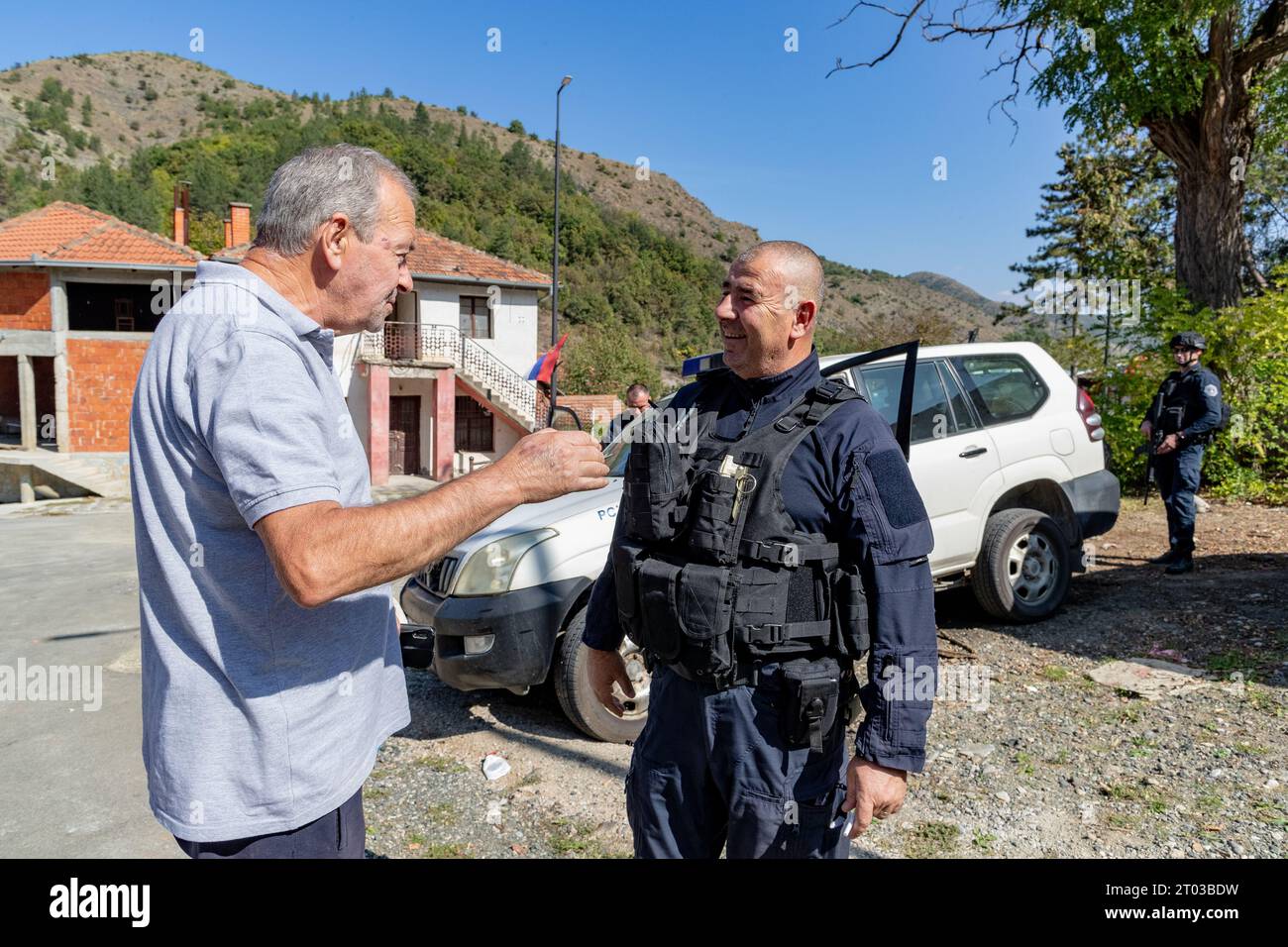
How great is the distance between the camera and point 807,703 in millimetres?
2014

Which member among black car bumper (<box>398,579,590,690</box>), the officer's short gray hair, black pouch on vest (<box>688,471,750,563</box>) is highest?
the officer's short gray hair

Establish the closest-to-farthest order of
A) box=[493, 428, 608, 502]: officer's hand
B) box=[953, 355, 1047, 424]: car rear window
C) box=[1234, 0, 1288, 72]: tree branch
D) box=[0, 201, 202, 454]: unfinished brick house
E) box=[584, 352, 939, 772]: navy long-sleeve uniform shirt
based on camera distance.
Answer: box=[493, 428, 608, 502]: officer's hand < box=[584, 352, 939, 772]: navy long-sleeve uniform shirt < box=[953, 355, 1047, 424]: car rear window < box=[1234, 0, 1288, 72]: tree branch < box=[0, 201, 202, 454]: unfinished brick house

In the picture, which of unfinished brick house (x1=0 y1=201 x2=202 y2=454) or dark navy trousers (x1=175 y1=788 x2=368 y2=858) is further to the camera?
unfinished brick house (x1=0 y1=201 x2=202 y2=454)

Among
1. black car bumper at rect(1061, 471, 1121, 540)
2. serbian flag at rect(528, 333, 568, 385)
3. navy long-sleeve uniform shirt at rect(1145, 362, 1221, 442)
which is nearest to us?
serbian flag at rect(528, 333, 568, 385)

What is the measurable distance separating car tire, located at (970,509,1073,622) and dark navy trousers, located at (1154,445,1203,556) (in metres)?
2.24

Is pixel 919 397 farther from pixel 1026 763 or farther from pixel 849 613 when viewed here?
pixel 849 613

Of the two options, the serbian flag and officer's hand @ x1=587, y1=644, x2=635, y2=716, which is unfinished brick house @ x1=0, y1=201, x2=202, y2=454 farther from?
officer's hand @ x1=587, y1=644, x2=635, y2=716

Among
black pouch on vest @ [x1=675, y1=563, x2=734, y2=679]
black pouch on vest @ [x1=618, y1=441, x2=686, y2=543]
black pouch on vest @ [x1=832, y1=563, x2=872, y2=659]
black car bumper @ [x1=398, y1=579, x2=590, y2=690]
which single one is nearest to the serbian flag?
black car bumper @ [x1=398, y1=579, x2=590, y2=690]

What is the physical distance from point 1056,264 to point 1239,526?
36.8 m

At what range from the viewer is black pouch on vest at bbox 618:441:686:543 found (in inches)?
85.7

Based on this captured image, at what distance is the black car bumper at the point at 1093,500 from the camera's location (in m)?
6.05
